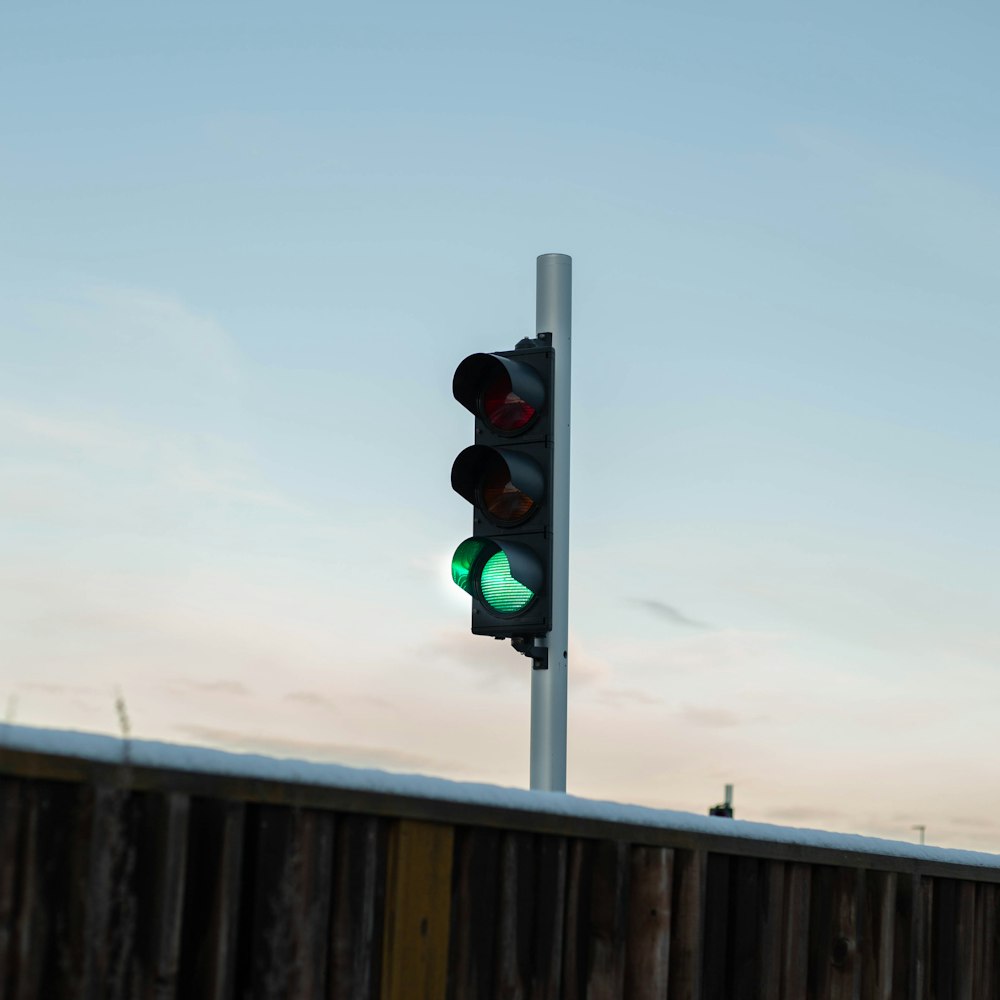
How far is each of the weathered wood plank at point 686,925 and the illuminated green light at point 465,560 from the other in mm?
3058

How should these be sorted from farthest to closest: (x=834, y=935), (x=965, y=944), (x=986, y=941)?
(x=986, y=941)
(x=965, y=944)
(x=834, y=935)

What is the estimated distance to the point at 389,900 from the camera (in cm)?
520

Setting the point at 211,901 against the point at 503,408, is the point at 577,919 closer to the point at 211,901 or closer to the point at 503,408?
the point at 211,901

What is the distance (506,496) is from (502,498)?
0.10 feet

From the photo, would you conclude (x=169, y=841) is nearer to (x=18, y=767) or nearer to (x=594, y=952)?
(x=18, y=767)

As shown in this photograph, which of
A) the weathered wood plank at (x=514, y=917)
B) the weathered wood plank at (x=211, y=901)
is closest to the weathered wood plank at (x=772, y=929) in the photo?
the weathered wood plank at (x=514, y=917)

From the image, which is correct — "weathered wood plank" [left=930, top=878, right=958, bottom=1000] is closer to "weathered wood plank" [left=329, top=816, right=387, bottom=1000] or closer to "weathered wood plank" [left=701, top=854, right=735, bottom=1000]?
"weathered wood plank" [left=701, top=854, right=735, bottom=1000]

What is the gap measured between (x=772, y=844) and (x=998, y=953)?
7.37ft

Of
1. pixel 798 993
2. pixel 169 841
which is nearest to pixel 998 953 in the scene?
pixel 798 993

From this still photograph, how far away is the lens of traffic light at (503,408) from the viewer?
9359 millimetres

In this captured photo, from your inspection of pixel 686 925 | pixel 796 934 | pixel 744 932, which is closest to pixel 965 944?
pixel 796 934

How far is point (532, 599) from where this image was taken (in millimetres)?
9070

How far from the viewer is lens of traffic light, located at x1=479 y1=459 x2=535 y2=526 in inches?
361

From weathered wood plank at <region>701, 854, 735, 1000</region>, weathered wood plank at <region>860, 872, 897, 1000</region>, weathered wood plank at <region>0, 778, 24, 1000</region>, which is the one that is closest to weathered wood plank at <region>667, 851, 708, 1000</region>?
weathered wood plank at <region>701, 854, 735, 1000</region>
